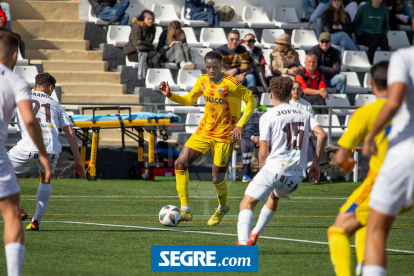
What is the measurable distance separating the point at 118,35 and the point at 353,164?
1261 cm

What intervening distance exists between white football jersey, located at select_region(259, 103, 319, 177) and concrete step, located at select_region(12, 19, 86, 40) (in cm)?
1170

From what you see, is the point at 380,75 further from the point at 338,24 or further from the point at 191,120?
the point at 338,24

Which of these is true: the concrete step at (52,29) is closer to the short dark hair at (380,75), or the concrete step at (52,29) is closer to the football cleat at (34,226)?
Result: the football cleat at (34,226)

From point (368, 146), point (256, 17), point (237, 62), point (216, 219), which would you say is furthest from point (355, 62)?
point (368, 146)

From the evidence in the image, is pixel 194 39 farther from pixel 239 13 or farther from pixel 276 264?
pixel 276 264

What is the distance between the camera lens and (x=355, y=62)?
53.7 feet

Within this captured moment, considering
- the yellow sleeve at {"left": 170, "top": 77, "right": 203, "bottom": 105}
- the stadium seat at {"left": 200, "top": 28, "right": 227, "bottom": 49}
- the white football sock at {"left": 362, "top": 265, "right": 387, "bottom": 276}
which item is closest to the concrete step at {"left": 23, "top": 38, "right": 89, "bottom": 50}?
the stadium seat at {"left": 200, "top": 28, "right": 227, "bottom": 49}

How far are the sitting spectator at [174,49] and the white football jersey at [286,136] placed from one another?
9481mm

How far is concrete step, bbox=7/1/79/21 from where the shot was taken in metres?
16.2

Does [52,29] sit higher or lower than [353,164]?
lower

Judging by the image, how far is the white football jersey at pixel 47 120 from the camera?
697cm

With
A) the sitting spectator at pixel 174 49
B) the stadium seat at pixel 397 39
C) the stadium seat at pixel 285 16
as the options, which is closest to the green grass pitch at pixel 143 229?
the sitting spectator at pixel 174 49

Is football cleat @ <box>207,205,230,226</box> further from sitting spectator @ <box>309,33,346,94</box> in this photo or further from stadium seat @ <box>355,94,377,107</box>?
stadium seat @ <box>355,94,377,107</box>

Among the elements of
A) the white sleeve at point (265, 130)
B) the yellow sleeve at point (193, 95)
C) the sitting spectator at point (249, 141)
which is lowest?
the sitting spectator at point (249, 141)
